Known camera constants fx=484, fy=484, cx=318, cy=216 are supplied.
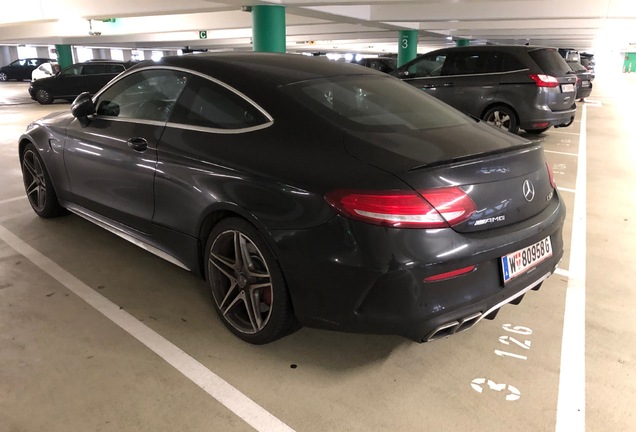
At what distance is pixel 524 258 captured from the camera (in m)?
Result: 2.25

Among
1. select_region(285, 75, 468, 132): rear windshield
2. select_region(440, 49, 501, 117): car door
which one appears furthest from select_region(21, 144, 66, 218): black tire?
select_region(440, 49, 501, 117): car door

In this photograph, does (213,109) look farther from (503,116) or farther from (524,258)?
(503,116)

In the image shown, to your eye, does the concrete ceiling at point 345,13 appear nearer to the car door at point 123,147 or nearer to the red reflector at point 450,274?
the car door at point 123,147

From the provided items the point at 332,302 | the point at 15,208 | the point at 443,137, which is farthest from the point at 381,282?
the point at 15,208

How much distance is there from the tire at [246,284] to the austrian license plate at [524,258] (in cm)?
101

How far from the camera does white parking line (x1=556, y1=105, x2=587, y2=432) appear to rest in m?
2.09

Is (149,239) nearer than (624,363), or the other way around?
(624,363)

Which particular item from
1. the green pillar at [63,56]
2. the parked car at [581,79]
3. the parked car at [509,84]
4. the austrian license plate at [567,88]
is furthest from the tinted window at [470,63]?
the green pillar at [63,56]

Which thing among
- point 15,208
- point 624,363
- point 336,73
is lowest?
point 624,363

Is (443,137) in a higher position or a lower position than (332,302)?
higher

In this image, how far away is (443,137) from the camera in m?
2.35

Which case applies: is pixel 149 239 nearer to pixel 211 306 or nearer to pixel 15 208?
pixel 211 306

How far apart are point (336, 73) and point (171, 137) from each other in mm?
1035

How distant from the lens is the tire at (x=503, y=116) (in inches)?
305
